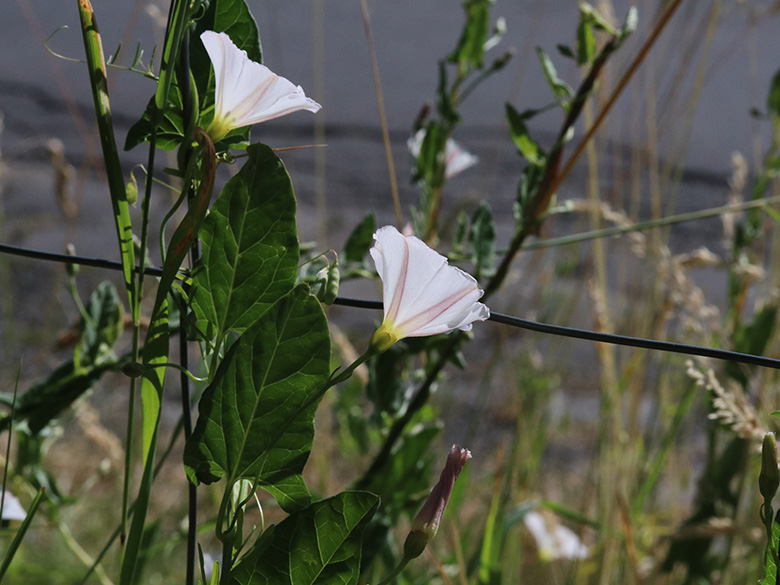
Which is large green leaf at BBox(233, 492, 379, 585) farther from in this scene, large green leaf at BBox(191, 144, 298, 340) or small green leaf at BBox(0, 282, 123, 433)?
small green leaf at BBox(0, 282, 123, 433)

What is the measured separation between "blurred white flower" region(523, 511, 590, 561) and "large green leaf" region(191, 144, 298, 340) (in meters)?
0.69

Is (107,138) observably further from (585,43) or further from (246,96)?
(585,43)

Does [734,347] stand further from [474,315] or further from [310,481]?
[310,481]

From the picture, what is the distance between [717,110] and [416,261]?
2729 mm

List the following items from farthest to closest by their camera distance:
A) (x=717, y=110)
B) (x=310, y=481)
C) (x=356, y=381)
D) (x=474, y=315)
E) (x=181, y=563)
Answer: (x=717, y=110) < (x=310, y=481) < (x=181, y=563) < (x=356, y=381) < (x=474, y=315)

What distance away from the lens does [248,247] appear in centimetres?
22

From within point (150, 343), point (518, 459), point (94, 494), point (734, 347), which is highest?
point (150, 343)

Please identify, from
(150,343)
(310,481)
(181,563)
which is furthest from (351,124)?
(150,343)

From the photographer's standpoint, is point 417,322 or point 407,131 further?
point 407,131

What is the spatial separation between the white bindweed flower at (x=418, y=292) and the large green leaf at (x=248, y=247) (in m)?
0.03

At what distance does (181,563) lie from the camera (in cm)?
103

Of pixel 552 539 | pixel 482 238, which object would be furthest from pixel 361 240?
pixel 552 539

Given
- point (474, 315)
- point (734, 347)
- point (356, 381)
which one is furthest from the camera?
point (356, 381)

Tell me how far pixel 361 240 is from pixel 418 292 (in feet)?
0.73
